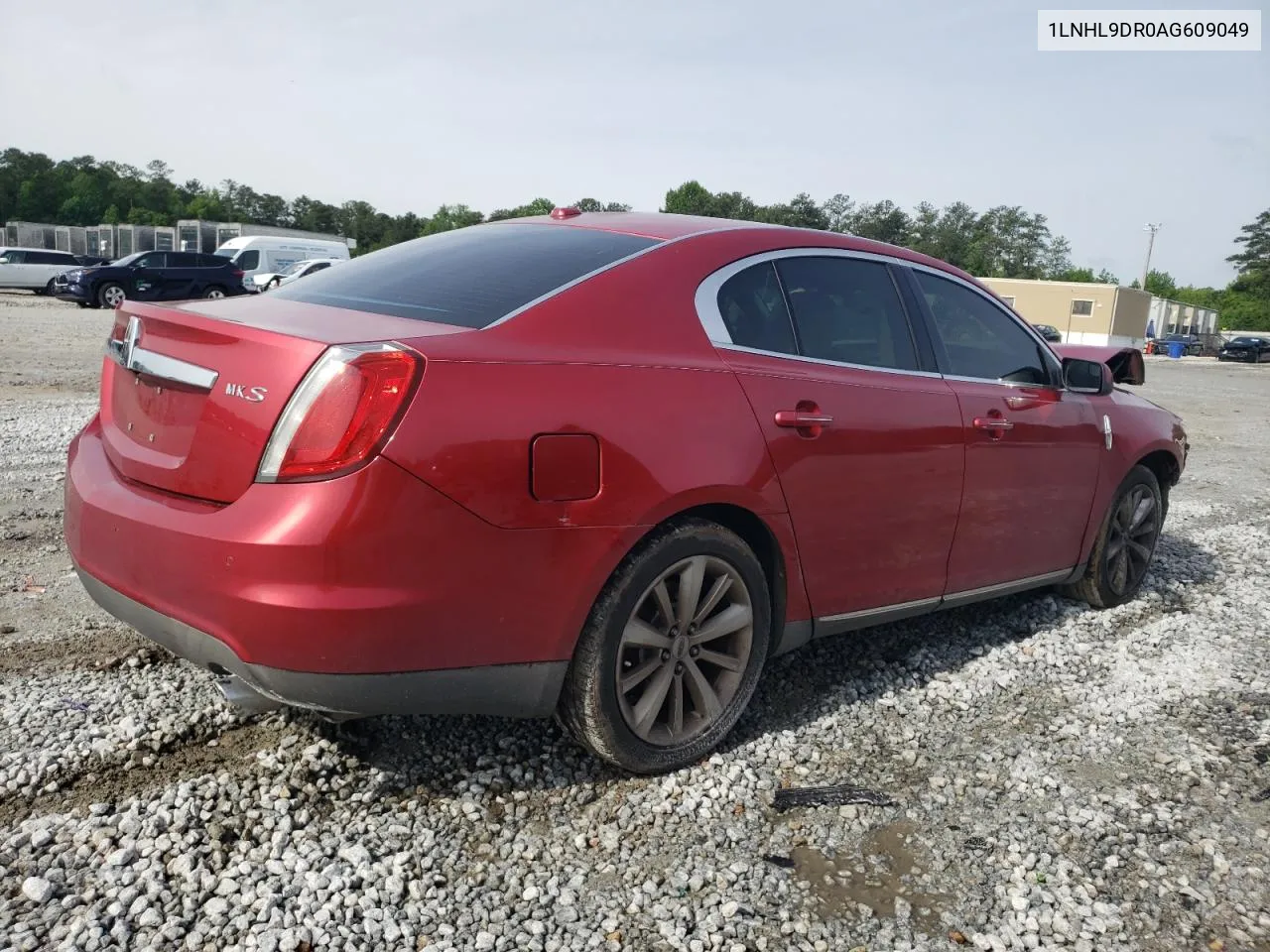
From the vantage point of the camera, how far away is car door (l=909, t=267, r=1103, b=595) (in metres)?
4.06

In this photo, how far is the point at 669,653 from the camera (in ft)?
10.2

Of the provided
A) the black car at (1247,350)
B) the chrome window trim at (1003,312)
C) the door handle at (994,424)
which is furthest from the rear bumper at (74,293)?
the black car at (1247,350)

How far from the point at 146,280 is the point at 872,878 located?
29.4 m

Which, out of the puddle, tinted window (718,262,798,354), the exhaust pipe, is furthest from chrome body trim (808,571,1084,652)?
the exhaust pipe

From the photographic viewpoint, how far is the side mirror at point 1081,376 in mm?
4680

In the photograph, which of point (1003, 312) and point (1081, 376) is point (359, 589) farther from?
point (1081, 376)

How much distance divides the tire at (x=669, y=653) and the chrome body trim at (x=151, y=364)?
1182 mm

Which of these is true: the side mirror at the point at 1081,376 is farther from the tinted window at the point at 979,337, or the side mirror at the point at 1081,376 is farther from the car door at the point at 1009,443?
the tinted window at the point at 979,337

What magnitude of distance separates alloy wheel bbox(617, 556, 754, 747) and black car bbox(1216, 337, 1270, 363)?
5488cm

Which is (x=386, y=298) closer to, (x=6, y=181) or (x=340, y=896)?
(x=340, y=896)

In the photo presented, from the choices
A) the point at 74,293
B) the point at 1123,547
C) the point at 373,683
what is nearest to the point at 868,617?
the point at 373,683

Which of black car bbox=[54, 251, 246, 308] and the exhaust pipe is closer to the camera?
the exhaust pipe

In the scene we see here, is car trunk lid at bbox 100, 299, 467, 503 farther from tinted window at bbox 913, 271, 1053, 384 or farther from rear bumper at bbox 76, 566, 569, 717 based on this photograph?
tinted window at bbox 913, 271, 1053, 384

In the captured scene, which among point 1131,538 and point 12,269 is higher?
point 12,269
